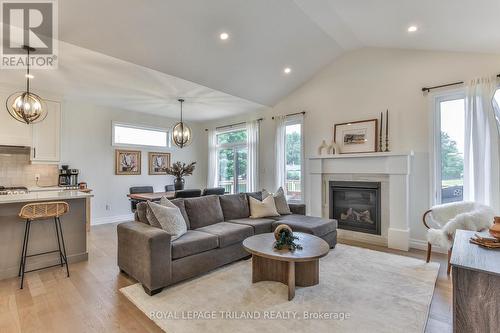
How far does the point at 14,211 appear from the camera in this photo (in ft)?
9.91

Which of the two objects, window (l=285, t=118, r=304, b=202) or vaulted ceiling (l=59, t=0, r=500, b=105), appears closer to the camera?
vaulted ceiling (l=59, t=0, r=500, b=105)

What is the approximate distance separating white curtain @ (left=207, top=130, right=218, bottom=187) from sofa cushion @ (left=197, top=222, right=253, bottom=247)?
3.90 meters

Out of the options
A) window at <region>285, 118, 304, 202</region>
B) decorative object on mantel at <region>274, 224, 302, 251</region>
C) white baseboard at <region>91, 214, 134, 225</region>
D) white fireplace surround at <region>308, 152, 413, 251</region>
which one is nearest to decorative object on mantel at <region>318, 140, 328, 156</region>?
white fireplace surround at <region>308, 152, 413, 251</region>

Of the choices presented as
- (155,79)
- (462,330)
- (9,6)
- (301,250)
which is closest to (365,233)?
(301,250)

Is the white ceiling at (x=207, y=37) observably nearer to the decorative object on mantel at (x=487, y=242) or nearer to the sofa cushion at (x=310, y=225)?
the sofa cushion at (x=310, y=225)

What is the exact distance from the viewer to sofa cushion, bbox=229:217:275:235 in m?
3.72

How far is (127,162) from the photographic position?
623 centimetres

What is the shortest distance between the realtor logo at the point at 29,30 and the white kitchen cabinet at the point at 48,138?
138cm

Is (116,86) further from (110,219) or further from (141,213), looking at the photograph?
(110,219)

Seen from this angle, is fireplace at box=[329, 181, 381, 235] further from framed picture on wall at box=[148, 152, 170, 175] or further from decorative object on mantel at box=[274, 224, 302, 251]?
framed picture on wall at box=[148, 152, 170, 175]

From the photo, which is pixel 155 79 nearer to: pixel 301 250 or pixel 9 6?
pixel 9 6

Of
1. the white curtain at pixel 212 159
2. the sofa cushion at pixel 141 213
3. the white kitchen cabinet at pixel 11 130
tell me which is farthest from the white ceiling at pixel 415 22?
the white kitchen cabinet at pixel 11 130

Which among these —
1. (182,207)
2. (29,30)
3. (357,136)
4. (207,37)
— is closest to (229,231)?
(182,207)

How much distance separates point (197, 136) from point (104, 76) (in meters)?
3.82
